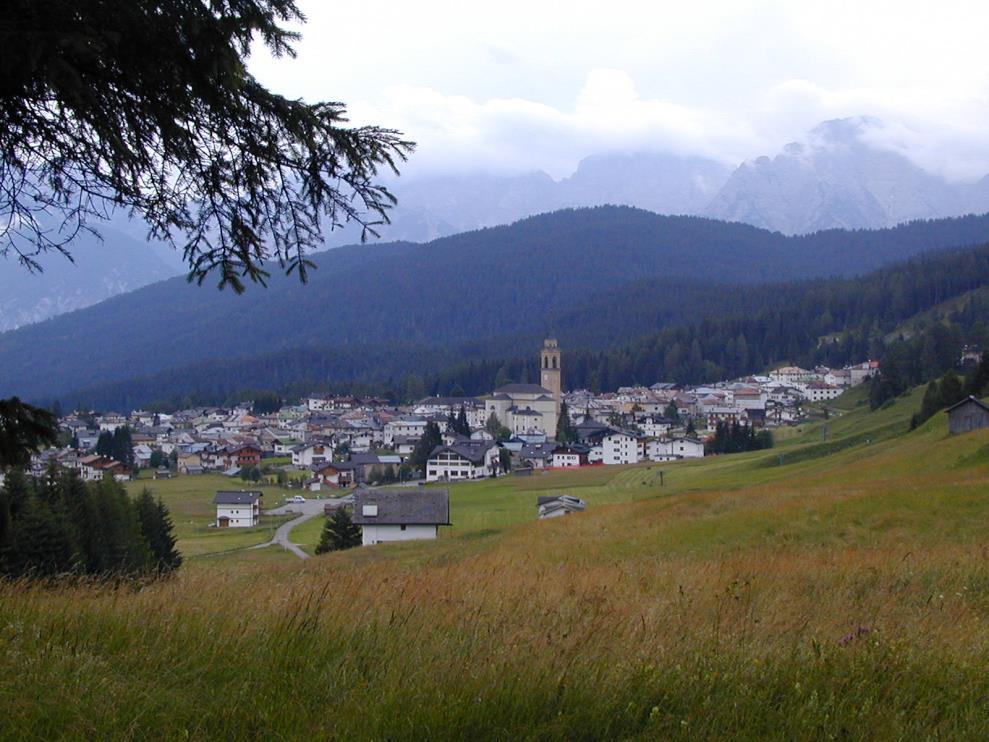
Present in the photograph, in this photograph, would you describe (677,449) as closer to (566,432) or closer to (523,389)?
(566,432)

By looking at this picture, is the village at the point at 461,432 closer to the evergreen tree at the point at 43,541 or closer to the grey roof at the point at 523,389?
the grey roof at the point at 523,389

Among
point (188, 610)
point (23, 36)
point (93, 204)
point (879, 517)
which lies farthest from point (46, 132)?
point (879, 517)

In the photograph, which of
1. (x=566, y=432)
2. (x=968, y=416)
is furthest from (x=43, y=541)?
(x=566, y=432)

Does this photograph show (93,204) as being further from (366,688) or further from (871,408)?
(871,408)

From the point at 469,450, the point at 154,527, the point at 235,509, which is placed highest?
the point at 154,527

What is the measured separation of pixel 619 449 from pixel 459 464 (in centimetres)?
2005

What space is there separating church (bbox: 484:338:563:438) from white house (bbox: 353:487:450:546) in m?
109

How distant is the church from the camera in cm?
15550

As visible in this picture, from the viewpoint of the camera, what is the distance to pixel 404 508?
4150cm

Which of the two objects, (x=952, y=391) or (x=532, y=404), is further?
(x=532, y=404)

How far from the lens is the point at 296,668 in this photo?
4578 millimetres

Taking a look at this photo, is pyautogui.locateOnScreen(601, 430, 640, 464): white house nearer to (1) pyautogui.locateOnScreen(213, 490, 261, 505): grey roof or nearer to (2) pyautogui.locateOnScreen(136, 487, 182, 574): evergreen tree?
(1) pyautogui.locateOnScreen(213, 490, 261, 505): grey roof

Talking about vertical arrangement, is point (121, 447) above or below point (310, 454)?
above

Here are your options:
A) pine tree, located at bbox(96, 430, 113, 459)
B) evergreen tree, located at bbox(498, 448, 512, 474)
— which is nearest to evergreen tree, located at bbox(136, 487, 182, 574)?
evergreen tree, located at bbox(498, 448, 512, 474)
